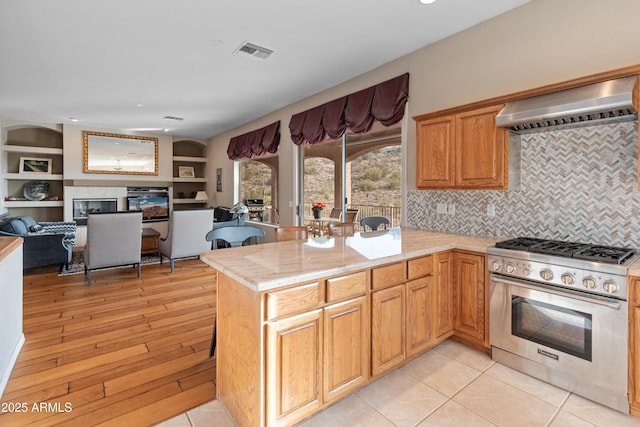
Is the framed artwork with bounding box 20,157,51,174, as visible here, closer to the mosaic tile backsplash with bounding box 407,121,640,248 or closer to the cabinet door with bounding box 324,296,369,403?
the cabinet door with bounding box 324,296,369,403

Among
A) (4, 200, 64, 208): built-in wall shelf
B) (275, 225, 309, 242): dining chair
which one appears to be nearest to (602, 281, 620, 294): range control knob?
(275, 225, 309, 242): dining chair

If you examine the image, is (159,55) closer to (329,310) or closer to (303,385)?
(329,310)

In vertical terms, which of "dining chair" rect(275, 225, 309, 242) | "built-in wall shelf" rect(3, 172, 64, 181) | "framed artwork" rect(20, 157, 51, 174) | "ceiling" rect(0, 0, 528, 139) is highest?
"ceiling" rect(0, 0, 528, 139)

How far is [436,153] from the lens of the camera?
2945 millimetres

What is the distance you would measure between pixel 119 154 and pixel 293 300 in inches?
326

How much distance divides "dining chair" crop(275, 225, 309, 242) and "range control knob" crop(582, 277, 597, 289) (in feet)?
6.47

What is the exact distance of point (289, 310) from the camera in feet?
5.14

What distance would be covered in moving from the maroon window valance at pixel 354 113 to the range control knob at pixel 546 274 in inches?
87.2

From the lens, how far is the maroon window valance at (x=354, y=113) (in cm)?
362

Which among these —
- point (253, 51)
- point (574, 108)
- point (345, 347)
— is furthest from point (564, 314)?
point (253, 51)

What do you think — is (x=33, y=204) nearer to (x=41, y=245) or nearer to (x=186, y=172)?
(x=41, y=245)

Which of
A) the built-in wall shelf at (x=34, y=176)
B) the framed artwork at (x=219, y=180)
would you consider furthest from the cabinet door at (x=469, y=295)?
the built-in wall shelf at (x=34, y=176)

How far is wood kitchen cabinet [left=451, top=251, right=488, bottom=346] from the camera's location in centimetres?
245

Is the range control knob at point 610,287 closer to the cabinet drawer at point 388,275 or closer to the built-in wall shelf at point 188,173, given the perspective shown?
the cabinet drawer at point 388,275
